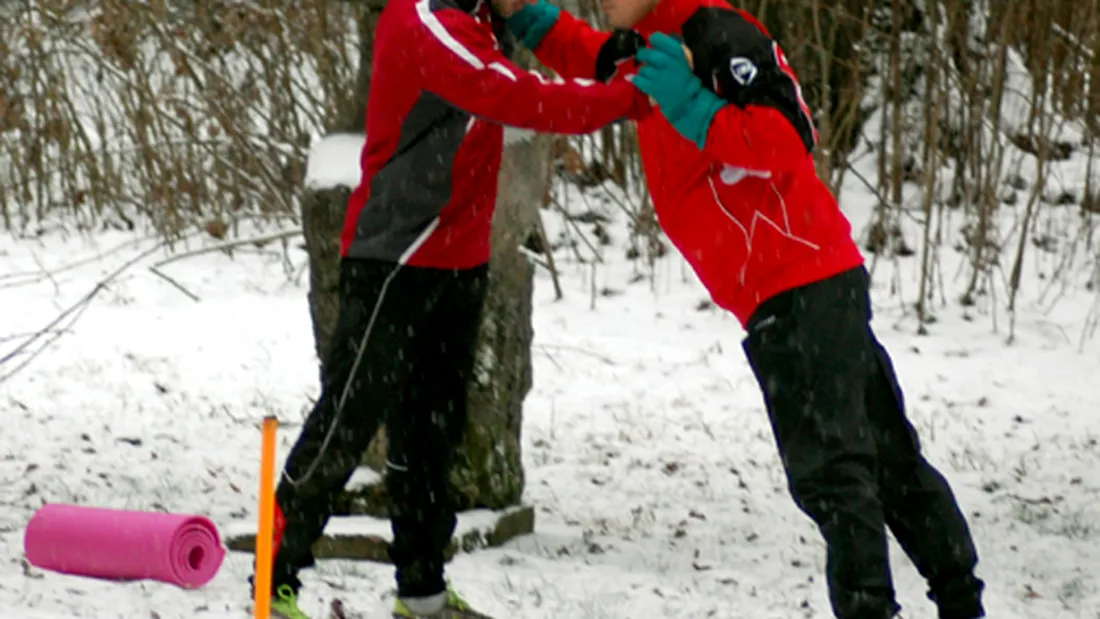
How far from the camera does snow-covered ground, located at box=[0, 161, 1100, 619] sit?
4586 mm

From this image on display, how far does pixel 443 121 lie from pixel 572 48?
425mm

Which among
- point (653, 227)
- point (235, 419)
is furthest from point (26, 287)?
point (653, 227)

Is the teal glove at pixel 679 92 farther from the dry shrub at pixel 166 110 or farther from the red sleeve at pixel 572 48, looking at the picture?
the dry shrub at pixel 166 110

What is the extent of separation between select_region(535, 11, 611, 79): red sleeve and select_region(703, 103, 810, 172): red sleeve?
0.68m

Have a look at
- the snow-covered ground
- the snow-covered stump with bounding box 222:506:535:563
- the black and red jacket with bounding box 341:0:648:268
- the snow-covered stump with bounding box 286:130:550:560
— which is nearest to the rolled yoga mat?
the snow-covered ground

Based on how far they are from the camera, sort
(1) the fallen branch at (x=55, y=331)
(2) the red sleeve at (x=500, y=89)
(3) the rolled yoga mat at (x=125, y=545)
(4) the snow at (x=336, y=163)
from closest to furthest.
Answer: (2) the red sleeve at (x=500, y=89) < (3) the rolled yoga mat at (x=125, y=545) < (4) the snow at (x=336, y=163) < (1) the fallen branch at (x=55, y=331)

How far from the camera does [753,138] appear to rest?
10.9 feet

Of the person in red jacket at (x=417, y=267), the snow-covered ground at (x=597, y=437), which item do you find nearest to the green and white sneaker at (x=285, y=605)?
the person in red jacket at (x=417, y=267)

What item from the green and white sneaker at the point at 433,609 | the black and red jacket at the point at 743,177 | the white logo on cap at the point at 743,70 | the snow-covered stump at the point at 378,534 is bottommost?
the green and white sneaker at the point at 433,609

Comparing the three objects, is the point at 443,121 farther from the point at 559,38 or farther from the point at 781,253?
the point at 781,253

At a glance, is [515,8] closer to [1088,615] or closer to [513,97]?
[513,97]

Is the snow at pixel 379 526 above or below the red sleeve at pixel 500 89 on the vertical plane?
below

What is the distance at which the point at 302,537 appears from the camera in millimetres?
Answer: 3920

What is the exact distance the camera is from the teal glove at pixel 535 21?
400 centimetres
